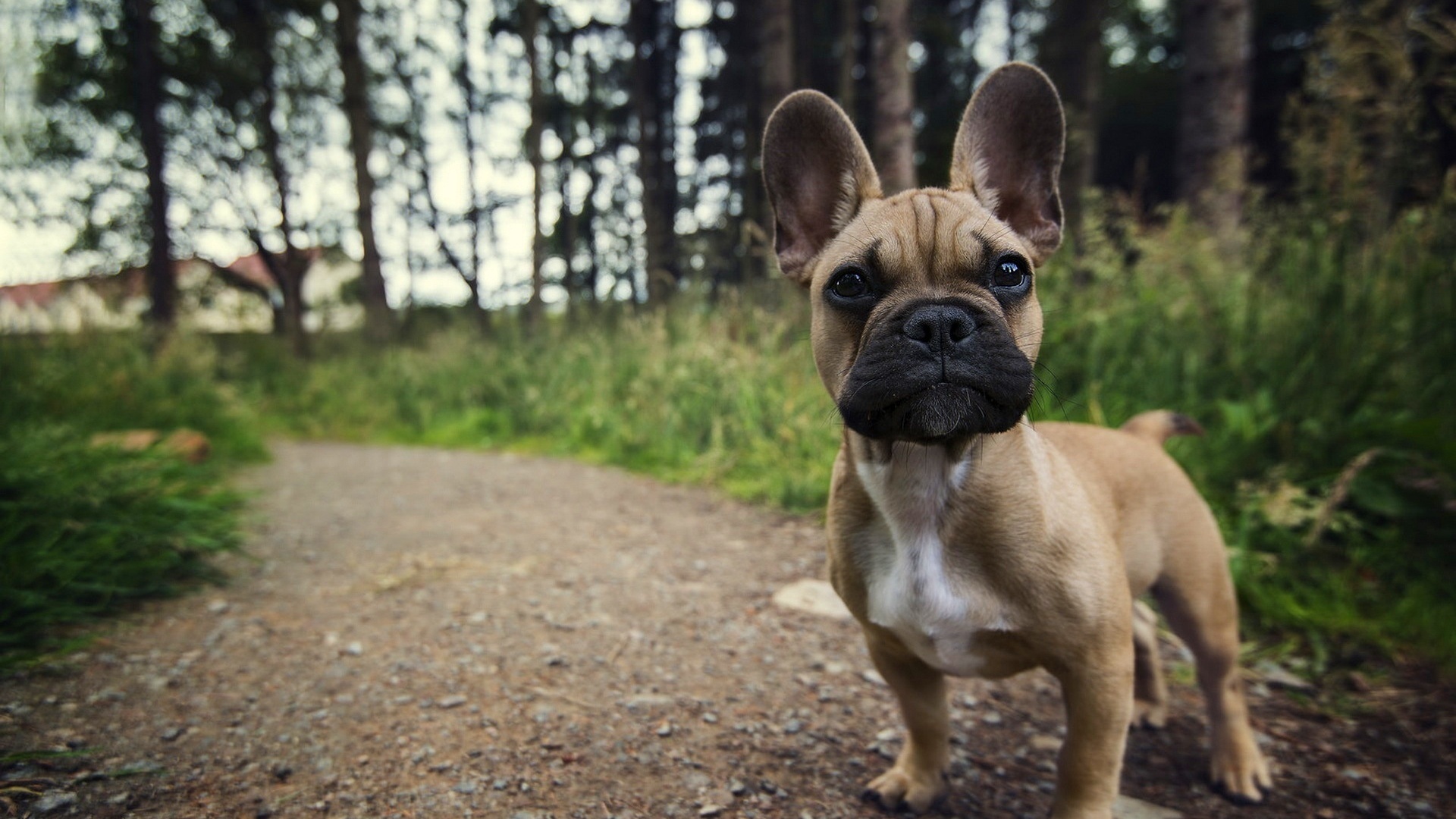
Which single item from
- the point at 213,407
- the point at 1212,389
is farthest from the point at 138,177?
the point at 1212,389

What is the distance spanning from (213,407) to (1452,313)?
32.5ft

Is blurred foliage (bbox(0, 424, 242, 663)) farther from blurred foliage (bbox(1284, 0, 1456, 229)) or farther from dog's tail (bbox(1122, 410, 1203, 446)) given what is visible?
blurred foliage (bbox(1284, 0, 1456, 229))

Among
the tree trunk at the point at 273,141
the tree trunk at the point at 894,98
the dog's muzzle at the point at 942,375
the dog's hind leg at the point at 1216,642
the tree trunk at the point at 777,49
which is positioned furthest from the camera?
the tree trunk at the point at 273,141

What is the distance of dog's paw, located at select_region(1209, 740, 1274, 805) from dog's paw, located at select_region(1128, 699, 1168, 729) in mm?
311

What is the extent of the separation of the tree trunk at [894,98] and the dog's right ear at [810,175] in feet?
14.2

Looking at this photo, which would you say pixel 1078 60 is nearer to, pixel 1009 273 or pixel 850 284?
pixel 1009 273

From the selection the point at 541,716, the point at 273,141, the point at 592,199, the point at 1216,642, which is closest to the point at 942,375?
the point at 1216,642

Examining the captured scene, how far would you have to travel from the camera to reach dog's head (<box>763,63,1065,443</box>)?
5.65 ft

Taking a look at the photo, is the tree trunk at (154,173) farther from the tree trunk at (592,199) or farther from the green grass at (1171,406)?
the tree trunk at (592,199)

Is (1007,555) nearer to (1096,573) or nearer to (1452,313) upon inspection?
(1096,573)

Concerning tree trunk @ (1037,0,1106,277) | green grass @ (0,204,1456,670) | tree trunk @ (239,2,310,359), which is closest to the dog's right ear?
green grass @ (0,204,1456,670)

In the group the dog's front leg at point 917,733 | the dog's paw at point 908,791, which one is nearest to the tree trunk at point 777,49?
the dog's front leg at point 917,733

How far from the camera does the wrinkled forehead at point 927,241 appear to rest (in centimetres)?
195

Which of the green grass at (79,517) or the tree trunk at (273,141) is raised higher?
the tree trunk at (273,141)
